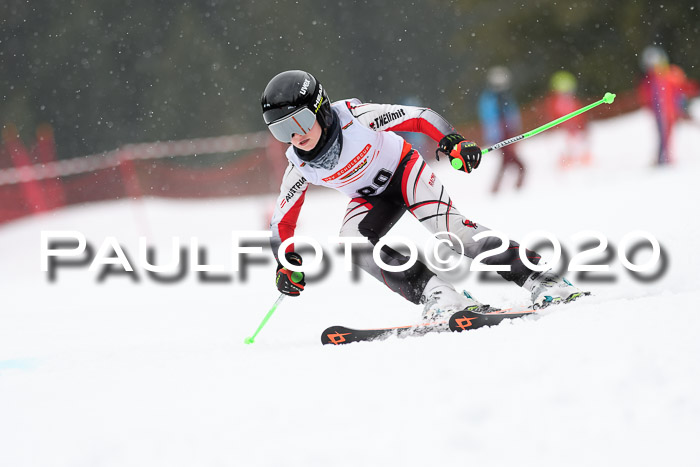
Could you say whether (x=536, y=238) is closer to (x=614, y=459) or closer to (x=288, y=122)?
(x=288, y=122)

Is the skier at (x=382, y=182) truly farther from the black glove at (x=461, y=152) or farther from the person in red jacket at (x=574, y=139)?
the person in red jacket at (x=574, y=139)

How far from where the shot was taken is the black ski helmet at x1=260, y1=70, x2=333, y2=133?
12.7 feet

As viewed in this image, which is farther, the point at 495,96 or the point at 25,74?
the point at 25,74

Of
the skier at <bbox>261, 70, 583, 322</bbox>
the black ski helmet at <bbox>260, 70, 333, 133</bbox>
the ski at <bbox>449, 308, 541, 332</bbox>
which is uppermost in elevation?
the black ski helmet at <bbox>260, 70, 333, 133</bbox>

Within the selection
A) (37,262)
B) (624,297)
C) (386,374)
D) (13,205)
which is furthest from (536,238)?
(13,205)

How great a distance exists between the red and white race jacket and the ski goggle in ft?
0.82

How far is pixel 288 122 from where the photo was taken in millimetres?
3883

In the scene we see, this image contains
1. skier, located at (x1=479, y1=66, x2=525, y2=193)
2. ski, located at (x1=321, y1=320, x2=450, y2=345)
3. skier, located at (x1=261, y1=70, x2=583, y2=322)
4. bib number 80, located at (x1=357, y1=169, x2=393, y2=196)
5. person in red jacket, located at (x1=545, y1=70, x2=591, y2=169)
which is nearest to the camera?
skier, located at (x1=261, y1=70, x2=583, y2=322)

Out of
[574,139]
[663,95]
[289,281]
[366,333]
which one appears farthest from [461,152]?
[574,139]

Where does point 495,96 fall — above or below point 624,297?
above

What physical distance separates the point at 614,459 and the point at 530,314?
147 centimetres

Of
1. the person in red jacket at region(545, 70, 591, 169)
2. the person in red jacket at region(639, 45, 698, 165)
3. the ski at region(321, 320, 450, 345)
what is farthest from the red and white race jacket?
the person in red jacket at region(545, 70, 591, 169)

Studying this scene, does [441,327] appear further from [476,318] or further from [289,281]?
[289,281]

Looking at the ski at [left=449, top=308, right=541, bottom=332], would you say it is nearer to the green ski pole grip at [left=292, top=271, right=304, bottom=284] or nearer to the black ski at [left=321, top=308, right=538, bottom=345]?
the black ski at [left=321, top=308, right=538, bottom=345]
